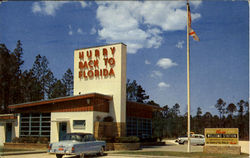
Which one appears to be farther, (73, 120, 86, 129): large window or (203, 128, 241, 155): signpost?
(73, 120, 86, 129): large window

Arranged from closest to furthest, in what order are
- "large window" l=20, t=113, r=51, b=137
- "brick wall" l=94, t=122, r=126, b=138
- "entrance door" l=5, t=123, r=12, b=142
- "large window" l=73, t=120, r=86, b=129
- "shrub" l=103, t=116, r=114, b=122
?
"brick wall" l=94, t=122, r=126, b=138
"large window" l=73, t=120, r=86, b=129
"shrub" l=103, t=116, r=114, b=122
"large window" l=20, t=113, r=51, b=137
"entrance door" l=5, t=123, r=12, b=142

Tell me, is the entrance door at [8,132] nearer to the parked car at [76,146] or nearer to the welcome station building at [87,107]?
the welcome station building at [87,107]

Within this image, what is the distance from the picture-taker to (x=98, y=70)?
30.2m

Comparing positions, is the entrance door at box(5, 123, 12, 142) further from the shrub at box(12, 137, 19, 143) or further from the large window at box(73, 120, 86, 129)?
the large window at box(73, 120, 86, 129)

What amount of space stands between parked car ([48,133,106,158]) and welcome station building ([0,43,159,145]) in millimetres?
5839

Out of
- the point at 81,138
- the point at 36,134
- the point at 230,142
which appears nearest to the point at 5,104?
the point at 36,134

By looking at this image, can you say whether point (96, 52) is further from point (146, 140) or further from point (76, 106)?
point (146, 140)

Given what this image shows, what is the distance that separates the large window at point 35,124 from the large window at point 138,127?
7746 millimetres

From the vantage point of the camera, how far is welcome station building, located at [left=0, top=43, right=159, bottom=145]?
27.4 m

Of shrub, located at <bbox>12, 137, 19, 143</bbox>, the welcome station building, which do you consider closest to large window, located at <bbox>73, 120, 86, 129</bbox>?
the welcome station building

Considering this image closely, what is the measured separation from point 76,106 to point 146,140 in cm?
1029

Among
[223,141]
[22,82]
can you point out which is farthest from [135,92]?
[223,141]

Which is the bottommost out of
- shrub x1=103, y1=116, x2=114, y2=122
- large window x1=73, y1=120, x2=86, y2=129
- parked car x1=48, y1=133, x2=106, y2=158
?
parked car x1=48, y1=133, x2=106, y2=158

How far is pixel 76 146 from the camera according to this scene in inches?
741
